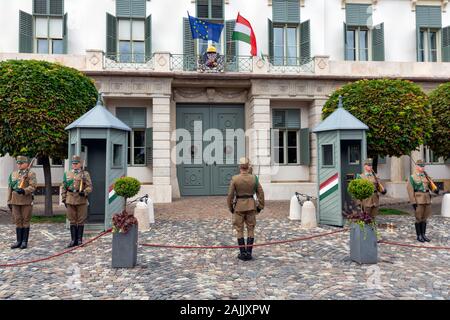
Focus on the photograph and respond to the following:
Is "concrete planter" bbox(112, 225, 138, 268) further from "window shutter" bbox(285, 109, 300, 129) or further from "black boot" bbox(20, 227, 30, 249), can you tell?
"window shutter" bbox(285, 109, 300, 129)

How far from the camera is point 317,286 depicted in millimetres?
4469

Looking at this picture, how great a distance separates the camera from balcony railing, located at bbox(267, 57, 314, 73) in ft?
47.1

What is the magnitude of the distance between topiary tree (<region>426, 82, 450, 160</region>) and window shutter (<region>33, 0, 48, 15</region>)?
16.3 m

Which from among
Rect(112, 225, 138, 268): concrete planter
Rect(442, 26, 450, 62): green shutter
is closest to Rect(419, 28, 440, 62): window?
Rect(442, 26, 450, 62): green shutter

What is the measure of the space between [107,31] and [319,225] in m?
12.1

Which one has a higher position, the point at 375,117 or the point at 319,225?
the point at 375,117

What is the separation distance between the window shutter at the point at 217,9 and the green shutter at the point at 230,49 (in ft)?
1.70

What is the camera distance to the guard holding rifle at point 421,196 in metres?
6.97

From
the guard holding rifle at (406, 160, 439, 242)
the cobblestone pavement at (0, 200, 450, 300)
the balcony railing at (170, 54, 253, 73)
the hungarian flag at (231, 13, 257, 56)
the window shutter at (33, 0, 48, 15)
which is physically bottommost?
the cobblestone pavement at (0, 200, 450, 300)

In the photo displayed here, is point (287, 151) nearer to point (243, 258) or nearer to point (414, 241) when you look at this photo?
point (414, 241)

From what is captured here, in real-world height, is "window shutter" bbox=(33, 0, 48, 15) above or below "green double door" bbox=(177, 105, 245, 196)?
above

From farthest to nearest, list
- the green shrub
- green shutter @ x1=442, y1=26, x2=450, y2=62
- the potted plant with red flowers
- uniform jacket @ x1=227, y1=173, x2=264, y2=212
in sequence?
green shutter @ x1=442, y1=26, x2=450, y2=62
the green shrub
uniform jacket @ x1=227, y1=173, x2=264, y2=212
the potted plant with red flowers

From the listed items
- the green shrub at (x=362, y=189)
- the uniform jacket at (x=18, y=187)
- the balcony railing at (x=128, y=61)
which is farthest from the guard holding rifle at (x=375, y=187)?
the balcony railing at (x=128, y=61)
